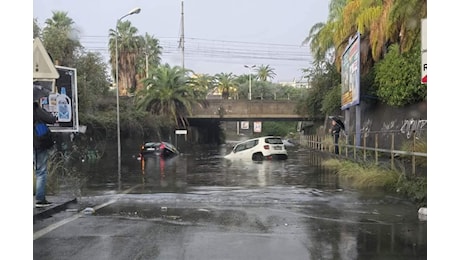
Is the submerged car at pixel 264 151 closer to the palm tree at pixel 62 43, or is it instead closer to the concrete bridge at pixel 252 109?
the palm tree at pixel 62 43

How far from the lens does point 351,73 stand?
22.5 metres

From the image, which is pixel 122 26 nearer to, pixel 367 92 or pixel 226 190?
pixel 367 92

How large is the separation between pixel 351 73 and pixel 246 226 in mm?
16610

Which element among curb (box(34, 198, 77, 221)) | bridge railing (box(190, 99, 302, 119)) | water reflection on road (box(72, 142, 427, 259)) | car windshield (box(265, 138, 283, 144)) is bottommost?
water reflection on road (box(72, 142, 427, 259))

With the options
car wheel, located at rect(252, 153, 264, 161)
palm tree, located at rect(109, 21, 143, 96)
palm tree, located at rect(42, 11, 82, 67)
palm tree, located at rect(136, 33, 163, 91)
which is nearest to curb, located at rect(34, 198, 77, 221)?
car wheel, located at rect(252, 153, 264, 161)

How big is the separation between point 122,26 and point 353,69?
39676mm

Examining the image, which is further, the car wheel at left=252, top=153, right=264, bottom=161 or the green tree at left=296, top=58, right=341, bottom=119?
the green tree at left=296, top=58, right=341, bottom=119

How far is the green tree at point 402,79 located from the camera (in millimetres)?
19359

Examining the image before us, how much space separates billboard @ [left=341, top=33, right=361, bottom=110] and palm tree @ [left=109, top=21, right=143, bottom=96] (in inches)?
1373

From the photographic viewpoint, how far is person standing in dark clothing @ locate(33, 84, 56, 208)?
25.6ft

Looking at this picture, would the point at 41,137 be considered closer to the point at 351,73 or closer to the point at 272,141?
the point at 351,73

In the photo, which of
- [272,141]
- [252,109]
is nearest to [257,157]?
[272,141]

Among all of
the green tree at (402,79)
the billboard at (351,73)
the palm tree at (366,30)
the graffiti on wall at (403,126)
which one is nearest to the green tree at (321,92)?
the palm tree at (366,30)

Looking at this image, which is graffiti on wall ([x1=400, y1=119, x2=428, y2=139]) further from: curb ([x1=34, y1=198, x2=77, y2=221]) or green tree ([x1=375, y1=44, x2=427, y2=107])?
curb ([x1=34, y1=198, x2=77, y2=221])
